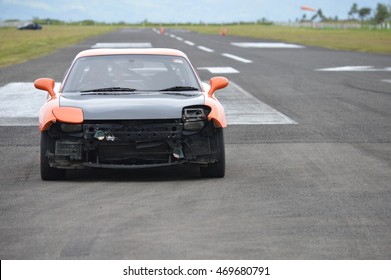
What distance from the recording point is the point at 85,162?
8.34 metres

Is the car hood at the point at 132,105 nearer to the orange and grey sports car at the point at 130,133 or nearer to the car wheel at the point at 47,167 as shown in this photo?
the orange and grey sports car at the point at 130,133

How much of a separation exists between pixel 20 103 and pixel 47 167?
319 inches

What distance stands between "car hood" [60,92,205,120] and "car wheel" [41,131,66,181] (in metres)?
0.36

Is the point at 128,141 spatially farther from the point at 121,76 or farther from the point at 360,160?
the point at 360,160

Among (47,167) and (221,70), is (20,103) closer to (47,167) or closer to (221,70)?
(47,167)

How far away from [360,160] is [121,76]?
2.63 m

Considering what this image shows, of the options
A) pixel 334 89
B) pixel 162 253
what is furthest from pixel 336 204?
pixel 334 89

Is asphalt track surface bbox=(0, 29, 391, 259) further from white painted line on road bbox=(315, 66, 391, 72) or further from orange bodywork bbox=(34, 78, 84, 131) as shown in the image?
white painted line on road bbox=(315, 66, 391, 72)

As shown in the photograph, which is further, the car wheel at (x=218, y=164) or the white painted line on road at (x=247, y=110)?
the white painted line on road at (x=247, y=110)

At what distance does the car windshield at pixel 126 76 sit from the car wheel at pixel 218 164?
85cm

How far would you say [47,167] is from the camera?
8.41 meters

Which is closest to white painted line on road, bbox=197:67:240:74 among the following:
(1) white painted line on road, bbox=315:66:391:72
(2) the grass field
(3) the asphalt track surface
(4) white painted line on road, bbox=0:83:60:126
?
(1) white painted line on road, bbox=315:66:391:72

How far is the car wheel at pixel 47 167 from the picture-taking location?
8.38 m

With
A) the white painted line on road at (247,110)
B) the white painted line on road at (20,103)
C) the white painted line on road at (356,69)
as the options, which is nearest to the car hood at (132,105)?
the white painted line on road at (20,103)
